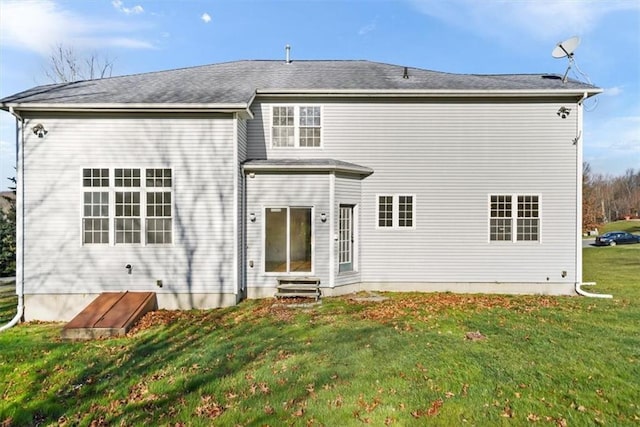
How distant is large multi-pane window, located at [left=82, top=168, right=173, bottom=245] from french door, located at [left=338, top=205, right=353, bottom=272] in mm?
4681

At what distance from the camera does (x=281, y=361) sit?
17.6ft

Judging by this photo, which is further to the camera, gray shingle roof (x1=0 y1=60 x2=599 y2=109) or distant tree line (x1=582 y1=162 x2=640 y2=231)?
distant tree line (x1=582 y1=162 x2=640 y2=231)

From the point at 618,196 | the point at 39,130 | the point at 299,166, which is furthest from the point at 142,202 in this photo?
the point at 618,196

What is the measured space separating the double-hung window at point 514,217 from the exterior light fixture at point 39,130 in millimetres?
12674

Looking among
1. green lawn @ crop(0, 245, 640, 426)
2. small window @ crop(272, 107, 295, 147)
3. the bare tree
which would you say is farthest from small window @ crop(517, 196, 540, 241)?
the bare tree

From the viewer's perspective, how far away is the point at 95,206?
8.84 meters

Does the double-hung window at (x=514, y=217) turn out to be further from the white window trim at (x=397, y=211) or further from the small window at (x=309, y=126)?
the small window at (x=309, y=126)

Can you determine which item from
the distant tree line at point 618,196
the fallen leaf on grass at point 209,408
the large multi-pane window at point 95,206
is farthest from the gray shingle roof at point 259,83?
the distant tree line at point 618,196

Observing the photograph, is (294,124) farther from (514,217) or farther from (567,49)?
(567,49)

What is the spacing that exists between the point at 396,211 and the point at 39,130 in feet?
32.7

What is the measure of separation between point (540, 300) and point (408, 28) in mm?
12943

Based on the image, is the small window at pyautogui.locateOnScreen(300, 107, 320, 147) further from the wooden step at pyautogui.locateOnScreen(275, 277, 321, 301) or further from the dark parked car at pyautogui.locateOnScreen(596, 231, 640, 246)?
the dark parked car at pyautogui.locateOnScreen(596, 231, 640, 246)

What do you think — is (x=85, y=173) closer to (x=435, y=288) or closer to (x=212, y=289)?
(x=212, y=289)

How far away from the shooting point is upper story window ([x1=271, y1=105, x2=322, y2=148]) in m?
10.6
